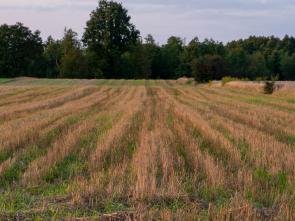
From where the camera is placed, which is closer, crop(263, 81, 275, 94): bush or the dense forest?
crop(263, 81, 275, 94): bush

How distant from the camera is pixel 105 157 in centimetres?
1009

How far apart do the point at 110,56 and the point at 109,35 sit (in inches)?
194

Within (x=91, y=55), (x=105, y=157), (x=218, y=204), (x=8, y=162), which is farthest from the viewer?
(x=91, y=55)

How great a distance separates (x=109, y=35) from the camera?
102 metres

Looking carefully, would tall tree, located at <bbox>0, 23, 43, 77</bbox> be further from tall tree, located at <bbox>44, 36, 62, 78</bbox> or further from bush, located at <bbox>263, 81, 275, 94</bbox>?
bush, located at <bbox>263, 81, 275, 94</bbox>

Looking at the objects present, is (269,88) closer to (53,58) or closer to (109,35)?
(109,35)

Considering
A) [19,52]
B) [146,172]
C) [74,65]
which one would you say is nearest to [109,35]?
[74,65]

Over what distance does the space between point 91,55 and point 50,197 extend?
295 ft

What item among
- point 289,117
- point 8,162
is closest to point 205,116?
point 289,117

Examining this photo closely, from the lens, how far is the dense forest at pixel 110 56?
313 ft

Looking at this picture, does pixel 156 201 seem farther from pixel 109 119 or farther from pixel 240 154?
pixel 109 119

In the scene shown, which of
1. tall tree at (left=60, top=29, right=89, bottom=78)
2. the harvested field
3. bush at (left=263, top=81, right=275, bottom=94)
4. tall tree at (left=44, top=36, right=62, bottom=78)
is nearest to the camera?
the harvested field

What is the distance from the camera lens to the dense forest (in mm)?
95500

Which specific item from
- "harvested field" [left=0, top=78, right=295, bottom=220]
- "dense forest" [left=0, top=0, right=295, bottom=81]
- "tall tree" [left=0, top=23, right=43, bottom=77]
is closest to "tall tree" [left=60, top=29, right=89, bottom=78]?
"dense forest" [left=0, top=0, right=295, bottom=81]
